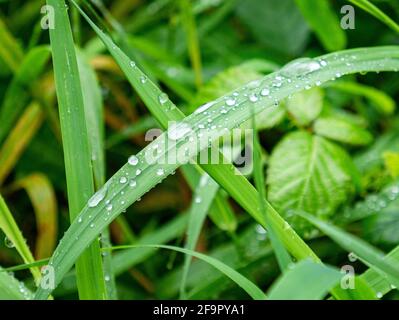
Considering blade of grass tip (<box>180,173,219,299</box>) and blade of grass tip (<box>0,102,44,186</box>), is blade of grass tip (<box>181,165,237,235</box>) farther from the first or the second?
blade of grass tip (<box>0,102,44,186</box>)

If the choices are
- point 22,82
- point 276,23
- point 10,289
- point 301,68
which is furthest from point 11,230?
point 276,23

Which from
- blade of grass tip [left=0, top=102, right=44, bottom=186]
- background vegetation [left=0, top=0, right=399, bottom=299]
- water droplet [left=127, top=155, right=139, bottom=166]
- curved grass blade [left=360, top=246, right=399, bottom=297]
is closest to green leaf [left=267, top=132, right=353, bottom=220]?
background vegetation [left=0, top=0, right=399, bottom=299]

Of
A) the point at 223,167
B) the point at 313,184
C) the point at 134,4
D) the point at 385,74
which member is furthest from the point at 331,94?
the point at 223,167

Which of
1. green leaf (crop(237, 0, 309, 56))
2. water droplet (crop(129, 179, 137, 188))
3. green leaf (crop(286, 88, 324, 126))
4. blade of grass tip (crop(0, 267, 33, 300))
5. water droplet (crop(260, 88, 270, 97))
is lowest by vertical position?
blade of grass tip (crop(0, 267, 33, 300))

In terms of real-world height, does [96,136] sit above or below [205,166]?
above

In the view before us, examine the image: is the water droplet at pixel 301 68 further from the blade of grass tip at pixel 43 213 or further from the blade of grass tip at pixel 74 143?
the blade of grass tip at pixel 43 213

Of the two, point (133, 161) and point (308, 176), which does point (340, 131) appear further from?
point (133, 161)

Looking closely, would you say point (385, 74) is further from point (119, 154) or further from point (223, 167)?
point (223, 167)
